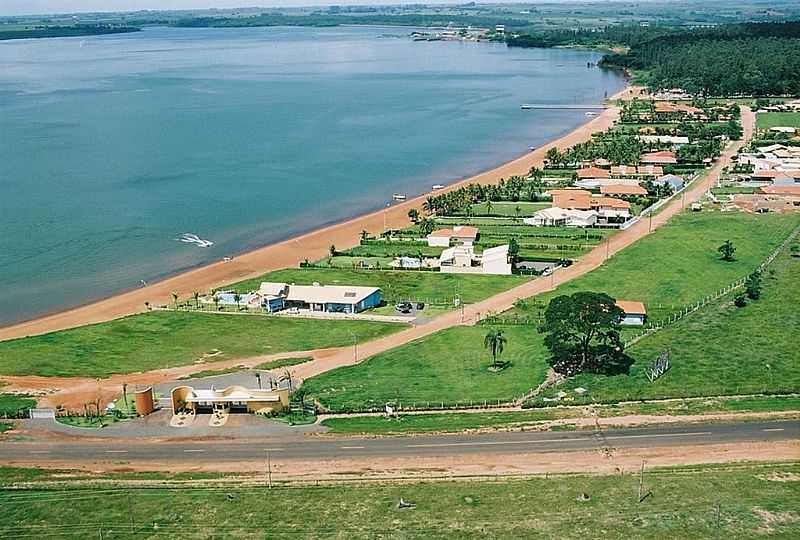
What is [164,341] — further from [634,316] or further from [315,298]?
[634,316]

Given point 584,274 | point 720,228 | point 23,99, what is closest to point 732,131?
point 720,228

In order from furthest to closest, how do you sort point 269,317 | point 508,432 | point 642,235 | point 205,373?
point 642,235, point 269,317, point 205,373, point 508,432

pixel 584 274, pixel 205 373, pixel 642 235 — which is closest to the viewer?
pixel 205 373

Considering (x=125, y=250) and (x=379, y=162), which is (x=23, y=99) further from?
(x=125, y=250)

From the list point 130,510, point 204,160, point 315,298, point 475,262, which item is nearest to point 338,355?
point 315,298

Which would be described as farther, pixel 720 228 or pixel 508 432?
pixel 720 228

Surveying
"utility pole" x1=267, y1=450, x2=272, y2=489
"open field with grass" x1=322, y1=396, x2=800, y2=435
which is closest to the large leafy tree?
"open field with grass" x1=322, y1=396, x2=800, y2=435

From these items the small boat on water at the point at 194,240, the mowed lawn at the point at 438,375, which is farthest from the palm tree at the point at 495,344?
the small boat on water at the point at 194,240

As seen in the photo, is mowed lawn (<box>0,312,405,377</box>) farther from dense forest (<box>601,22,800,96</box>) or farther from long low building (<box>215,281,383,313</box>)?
dense forest (<box>601,22,800,96</box>)
